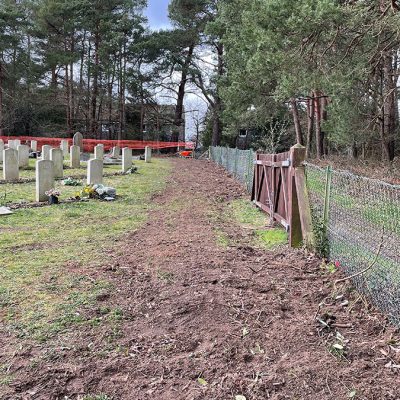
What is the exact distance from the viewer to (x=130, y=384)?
2562 mm

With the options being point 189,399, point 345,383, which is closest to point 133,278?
point 189,399

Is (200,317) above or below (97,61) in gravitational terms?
below

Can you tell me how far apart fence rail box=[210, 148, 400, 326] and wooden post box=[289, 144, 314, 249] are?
17cm

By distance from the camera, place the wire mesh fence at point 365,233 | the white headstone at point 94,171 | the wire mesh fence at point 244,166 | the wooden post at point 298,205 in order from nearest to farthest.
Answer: the wire mesh fence at point 365,233
the wooden post at point 298,205
the white headstone at point 94,171
the wire mesh fence at point 244,166

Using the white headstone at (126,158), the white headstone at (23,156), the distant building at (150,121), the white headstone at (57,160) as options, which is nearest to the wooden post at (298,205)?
the white headstone at (57,160)

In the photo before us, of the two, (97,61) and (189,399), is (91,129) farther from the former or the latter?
(189,399)

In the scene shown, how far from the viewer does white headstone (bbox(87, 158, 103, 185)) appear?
11336 mm

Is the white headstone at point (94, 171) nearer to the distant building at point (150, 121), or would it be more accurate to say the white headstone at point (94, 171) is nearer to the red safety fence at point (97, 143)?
the red safety fence at point (97, 143)

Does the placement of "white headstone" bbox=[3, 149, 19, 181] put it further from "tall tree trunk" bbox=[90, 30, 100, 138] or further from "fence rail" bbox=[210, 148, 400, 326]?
"tall tree trunk" bbox=[90, 30, 100, 138]

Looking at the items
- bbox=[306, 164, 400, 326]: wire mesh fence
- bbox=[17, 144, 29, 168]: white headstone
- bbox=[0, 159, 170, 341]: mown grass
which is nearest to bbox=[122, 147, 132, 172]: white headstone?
bbox=[17, 144, 29, 168]: white headstone

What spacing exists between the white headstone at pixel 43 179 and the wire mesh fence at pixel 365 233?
6.44 m

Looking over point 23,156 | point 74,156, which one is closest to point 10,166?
point 23,156

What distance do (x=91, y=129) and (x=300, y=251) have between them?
34.7m

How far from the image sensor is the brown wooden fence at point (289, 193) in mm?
5543
